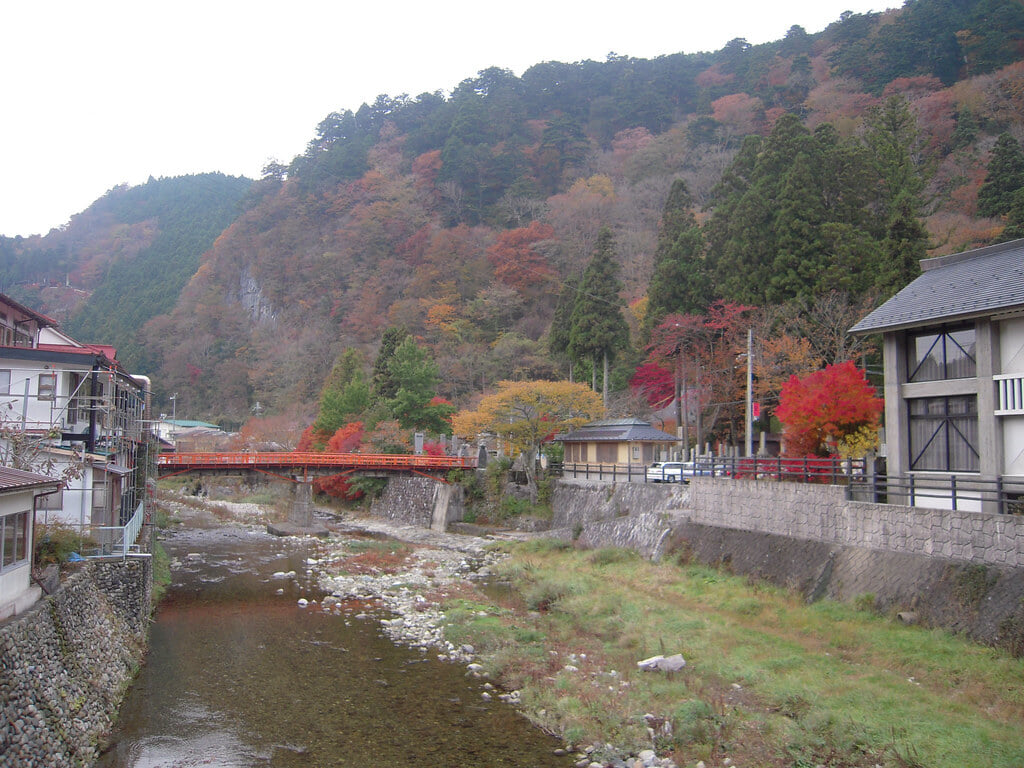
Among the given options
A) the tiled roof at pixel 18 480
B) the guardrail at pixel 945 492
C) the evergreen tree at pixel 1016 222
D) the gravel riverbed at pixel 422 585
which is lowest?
the gravel riverbed at pixel 422 585

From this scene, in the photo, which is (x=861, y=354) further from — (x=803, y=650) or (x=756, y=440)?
(x=803, y=650)

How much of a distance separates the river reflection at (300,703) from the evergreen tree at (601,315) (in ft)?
76.4

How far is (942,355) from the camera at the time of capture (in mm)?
16188

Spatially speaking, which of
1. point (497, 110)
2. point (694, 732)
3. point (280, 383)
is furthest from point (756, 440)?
→ point (497, 110)

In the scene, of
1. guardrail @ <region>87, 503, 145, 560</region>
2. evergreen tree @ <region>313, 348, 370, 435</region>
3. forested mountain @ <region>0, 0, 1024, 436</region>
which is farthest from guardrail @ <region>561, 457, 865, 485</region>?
evergreen tree @ <region>313, 348, 370, 435</region>

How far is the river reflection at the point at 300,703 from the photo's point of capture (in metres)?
11.0

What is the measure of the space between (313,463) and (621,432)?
1634 centimetres

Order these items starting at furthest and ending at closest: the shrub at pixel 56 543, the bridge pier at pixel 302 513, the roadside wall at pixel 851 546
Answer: the bridge pier at pixel 302 513, the shrub at pixel 56 543, the roadside wall at pixel 851 546

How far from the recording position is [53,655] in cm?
1059

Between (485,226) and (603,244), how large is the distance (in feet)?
105

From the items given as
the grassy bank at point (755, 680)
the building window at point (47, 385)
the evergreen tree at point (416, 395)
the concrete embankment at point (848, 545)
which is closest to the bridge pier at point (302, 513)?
the evergreen tree at point (416, 395)

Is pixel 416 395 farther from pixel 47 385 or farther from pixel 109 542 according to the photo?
pixel 109 542

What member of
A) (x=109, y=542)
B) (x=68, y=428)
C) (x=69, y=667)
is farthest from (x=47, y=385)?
(x=69, y=667)

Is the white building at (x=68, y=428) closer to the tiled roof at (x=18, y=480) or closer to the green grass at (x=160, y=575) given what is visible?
the green grass at (x=160, y=575)
